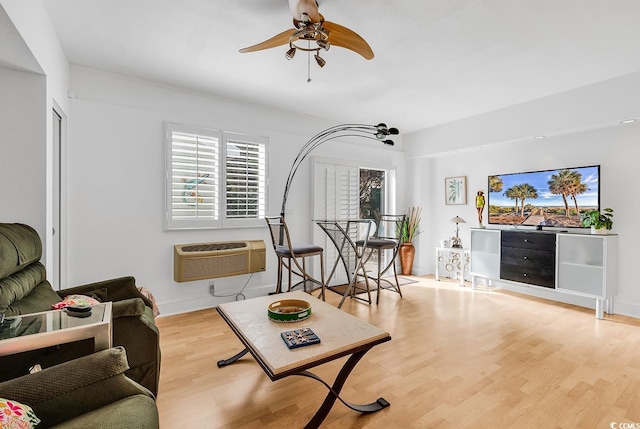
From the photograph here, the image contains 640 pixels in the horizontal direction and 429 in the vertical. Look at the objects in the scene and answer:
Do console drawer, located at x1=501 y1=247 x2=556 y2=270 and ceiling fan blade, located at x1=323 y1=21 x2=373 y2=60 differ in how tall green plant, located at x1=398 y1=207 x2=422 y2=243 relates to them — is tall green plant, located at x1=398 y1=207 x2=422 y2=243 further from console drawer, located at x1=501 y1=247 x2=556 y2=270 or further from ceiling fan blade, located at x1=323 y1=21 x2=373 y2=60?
ceiling fan blade, located at x1=323 y1=21 x2=373 y2=60

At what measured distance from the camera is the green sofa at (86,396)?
3.11 feet

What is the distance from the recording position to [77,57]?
2773 mm

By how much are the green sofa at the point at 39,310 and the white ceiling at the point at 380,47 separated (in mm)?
1609

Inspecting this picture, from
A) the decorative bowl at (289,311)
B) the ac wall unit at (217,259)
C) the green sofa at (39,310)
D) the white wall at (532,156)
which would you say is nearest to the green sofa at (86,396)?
the green sofa at (39,310)

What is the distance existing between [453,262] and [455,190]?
1.19 m

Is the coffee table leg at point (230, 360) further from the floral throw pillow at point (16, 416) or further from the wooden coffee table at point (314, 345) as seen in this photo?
the floral throw pillow at point (16, 416)

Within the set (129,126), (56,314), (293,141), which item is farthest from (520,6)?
(129,126)

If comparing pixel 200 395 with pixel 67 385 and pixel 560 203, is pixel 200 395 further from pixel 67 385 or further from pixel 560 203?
pixel 560 203

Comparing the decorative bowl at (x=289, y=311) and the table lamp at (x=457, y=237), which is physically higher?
the table lamp at (x=457, y=237)

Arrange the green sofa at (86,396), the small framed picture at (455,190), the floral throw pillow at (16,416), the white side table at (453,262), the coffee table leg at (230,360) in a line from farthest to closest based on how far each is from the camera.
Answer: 1. the small framed picture at (455,190)
2. the white side table at (453,262)
3. the coffee table leg at (230,360)
4. the green sofa at (86,396)
5. the floral throw pillow at (16,416)

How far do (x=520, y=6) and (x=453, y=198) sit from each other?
11.4 ft

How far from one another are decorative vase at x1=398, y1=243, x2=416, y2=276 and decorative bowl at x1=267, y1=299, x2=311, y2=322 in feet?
12.0

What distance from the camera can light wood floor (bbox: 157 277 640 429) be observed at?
1.75 m

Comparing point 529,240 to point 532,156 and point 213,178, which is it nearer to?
point 532,156
